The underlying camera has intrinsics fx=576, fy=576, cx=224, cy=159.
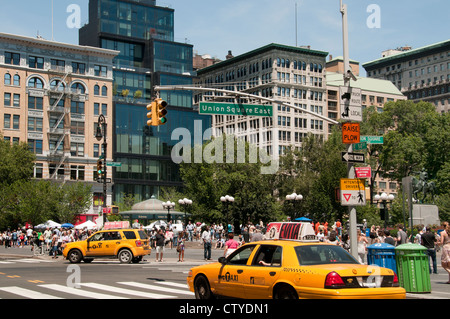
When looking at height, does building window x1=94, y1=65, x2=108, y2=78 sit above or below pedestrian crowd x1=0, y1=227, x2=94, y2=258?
above

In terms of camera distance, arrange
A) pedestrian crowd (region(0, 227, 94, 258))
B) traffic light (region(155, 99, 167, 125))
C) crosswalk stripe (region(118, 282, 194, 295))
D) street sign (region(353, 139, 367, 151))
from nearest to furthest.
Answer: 1. crosswalk stripe (region(118, 282, 194, 295))
2. street sign (region(353, 139, 367, 151))
3. traffic light (region(155, 99, 167, 125))
4. pedestrian crowd (region(0, 227, 94, 258))

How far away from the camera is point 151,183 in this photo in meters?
93.9

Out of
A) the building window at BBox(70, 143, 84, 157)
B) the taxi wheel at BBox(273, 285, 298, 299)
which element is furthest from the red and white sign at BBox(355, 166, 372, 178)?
the building window at BBox(70, 143, 84, 157)

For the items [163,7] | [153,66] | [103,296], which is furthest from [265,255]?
[163,7]

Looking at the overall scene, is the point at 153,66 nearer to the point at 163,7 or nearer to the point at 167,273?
the point at 163,7

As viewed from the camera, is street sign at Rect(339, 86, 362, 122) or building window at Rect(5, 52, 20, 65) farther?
building window at Rect(5, 52, 20, 65)

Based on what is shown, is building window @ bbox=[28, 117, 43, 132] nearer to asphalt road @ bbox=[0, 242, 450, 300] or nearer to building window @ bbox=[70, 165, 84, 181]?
building window @ bbox=[70, 165, 84, 181]

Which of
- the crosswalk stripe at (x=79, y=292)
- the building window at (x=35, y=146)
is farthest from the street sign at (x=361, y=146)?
the building window at (x=35, y=146)

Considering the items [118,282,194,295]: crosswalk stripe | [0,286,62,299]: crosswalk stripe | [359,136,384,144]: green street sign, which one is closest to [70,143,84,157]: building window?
[118,282,194,295]: crosswalk stripe

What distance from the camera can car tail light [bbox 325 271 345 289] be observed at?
10391mm

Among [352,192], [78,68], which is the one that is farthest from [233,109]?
[78,68]

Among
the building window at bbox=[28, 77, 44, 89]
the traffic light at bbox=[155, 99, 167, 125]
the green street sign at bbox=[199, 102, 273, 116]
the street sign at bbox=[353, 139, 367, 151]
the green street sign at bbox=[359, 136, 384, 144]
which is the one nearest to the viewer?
the street sign at bbox=[353, 139, 367, 151]

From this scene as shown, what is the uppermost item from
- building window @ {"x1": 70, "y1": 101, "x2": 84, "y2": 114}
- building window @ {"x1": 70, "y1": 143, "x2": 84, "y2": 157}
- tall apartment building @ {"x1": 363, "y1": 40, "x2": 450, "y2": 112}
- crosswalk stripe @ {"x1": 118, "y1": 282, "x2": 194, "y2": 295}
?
tall apartment building @ {"x1": 363, "y1": 40, "x2": 450, "y2": 112}
